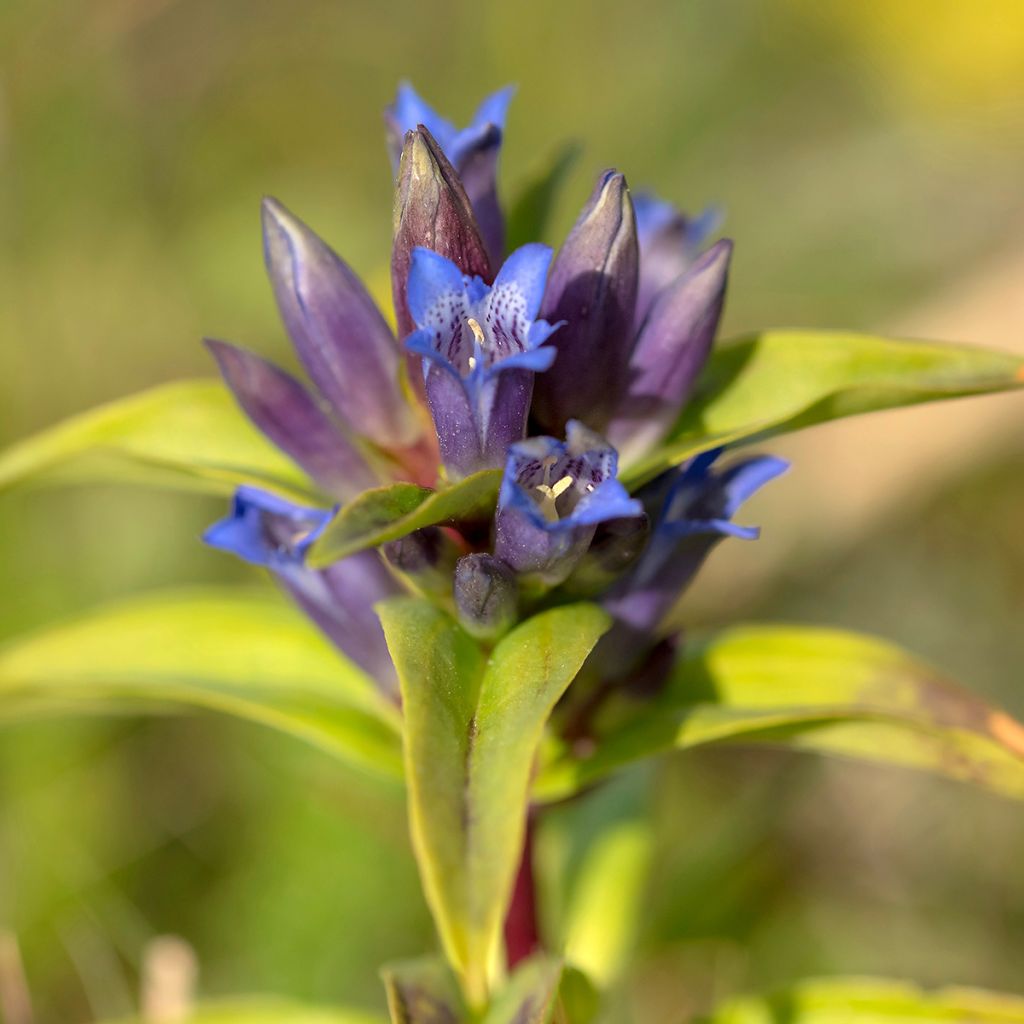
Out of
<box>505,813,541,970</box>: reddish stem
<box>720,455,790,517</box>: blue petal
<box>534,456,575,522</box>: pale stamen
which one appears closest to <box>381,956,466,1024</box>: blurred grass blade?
<box>505,813,541,970</box>: reddish stem

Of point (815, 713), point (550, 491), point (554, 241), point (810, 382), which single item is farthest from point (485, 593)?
point (554, 241)

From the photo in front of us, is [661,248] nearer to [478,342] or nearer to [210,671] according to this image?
[478,342]

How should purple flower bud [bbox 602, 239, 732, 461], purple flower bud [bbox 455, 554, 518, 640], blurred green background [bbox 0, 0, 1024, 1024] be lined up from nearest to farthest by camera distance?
purple flower bud [bbox 455, 554, 518, 640] < purple flower bud [bbox 602, 239, 732, 461] < blurred green background [bbox 0, 0, 1024, 1024]

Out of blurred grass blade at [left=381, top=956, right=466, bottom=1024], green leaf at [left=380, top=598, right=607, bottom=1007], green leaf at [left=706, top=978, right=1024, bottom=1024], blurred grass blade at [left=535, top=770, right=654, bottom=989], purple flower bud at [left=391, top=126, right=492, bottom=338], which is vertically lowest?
green leaf at [left=706, top=978, right=1024, bottom=1024]

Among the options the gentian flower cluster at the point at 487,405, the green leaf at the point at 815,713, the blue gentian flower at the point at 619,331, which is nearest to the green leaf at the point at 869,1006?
the green leaf at the point at 815,713

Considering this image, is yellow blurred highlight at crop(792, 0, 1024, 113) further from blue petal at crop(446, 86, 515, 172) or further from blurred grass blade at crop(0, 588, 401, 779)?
blurred grass blade at crop(0, 588, 401, 779)

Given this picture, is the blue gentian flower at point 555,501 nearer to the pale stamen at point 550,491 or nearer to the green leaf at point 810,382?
the pale stamen at point 550,491

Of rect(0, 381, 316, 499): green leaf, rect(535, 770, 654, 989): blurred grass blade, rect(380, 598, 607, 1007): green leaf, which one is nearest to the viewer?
rect(380, 598, 607, 1007): green leaf

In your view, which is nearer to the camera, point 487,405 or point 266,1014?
point 487,405
